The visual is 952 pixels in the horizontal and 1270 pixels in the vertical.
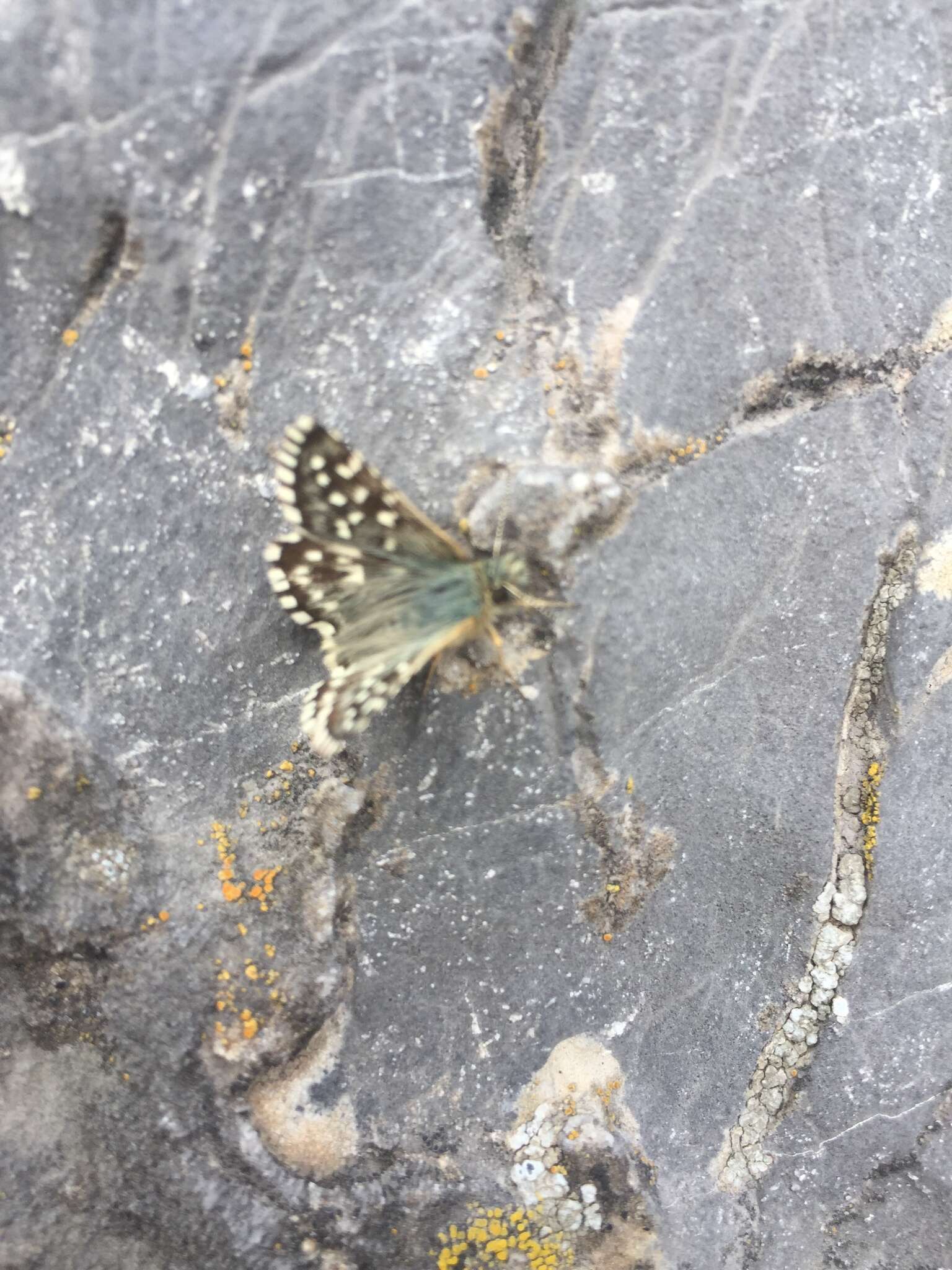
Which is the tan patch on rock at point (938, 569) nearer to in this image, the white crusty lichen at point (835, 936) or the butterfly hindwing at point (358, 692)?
the white crusty lichen at point (835, 936)

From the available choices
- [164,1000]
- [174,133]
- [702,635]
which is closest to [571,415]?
[702,635]

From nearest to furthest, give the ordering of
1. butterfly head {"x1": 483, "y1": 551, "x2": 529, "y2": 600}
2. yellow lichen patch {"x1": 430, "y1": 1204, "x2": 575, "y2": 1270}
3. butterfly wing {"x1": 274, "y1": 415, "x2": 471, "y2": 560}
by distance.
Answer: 1. butterfly wing {"x1": 274, "y1": 415, "x2": 471, "y2": 560}
2. butterfly head {"x1": 483, "y1": 551, "x2": 529, "y2": 600}
3. yellow lichen patch {"x1": 430, "y1": 1204, "x2": 575, "y2": 1270}

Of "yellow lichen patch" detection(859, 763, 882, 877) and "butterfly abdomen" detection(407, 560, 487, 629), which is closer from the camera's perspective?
"butterfly abdomen" detection(407, 560, 487, 629)

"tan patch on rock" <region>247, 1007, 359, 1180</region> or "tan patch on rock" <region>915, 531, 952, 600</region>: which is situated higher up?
"tan patch on rock" <region>915, 531, 952, 600</region>

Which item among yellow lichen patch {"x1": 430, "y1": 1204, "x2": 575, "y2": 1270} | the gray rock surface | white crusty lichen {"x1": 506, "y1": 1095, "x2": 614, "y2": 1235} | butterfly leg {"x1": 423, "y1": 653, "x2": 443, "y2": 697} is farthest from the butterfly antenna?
yellow lichen patch {"x1": 430, "y1": 1204, "x2": 575, "y2": 1270}

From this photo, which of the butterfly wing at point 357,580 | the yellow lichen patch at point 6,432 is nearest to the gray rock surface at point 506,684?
the yellow lichen patch at point 6,432

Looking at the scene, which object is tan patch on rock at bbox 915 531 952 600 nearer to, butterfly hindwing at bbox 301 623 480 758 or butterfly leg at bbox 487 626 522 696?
butterfly leg at bbox 487 626 522 696

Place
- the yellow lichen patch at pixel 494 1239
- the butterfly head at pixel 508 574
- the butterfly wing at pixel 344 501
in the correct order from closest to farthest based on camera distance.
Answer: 1. the butterfly wing at pixel 344 501
2. the butterfly head at pixel 508 574
3. the yellow lichen patch at pixel 494 1239
